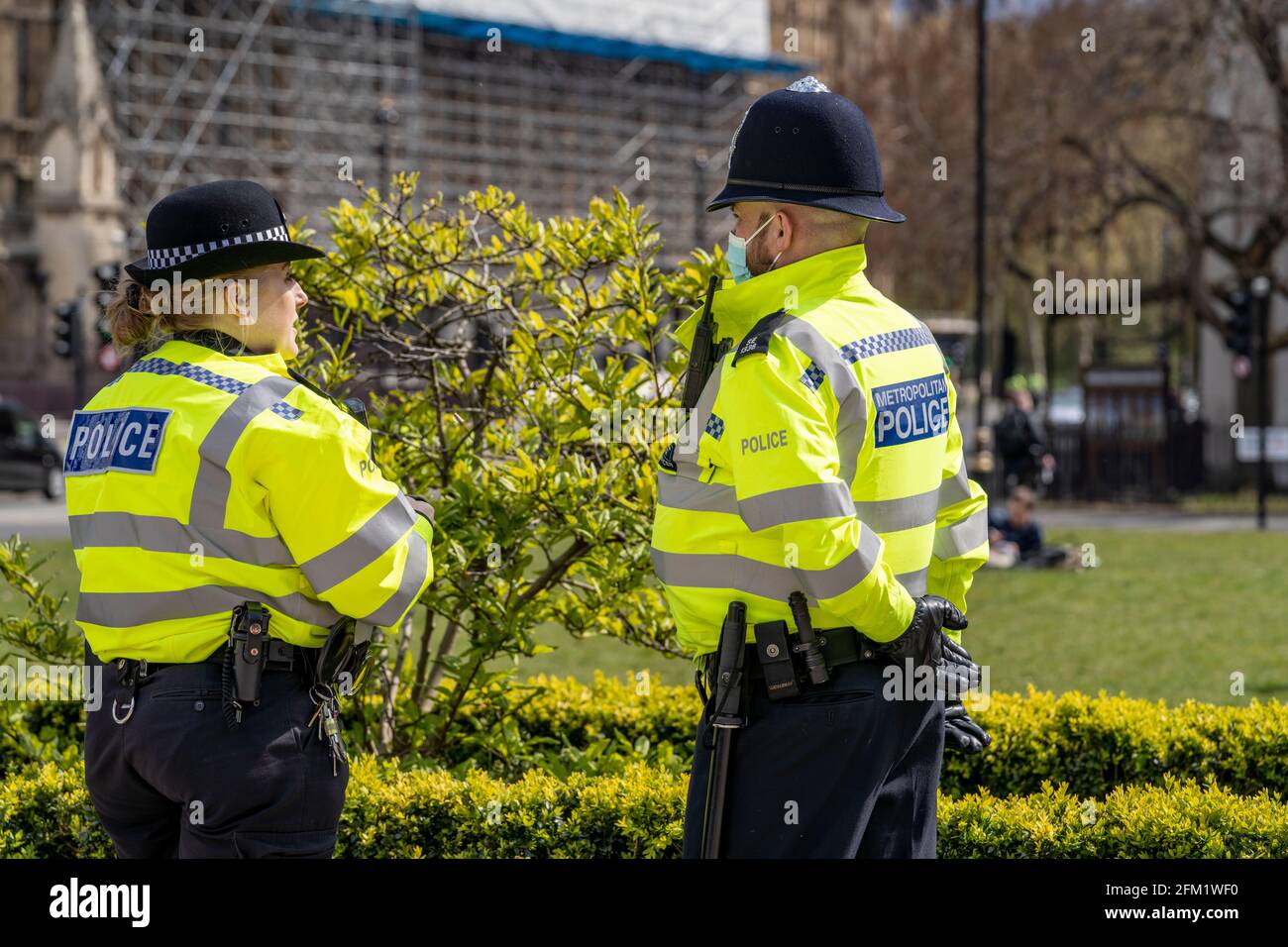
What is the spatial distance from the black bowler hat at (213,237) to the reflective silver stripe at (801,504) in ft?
3.46

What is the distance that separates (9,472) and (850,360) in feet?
82.5

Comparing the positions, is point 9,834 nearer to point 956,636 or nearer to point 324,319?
point 324,319

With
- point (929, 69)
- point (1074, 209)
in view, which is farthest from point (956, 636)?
point (929, 69)

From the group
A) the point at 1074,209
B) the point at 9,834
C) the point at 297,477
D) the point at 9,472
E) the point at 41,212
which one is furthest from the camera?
the point at 41,212

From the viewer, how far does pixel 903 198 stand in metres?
31.3

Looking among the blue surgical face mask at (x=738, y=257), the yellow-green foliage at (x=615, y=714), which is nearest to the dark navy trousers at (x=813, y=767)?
the blue surgical face mask at (x=738, y=257)

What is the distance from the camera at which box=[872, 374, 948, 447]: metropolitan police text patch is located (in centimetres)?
303

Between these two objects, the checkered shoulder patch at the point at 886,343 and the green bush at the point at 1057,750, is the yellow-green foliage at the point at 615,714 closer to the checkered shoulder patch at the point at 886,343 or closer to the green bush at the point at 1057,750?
the green bush at the point at 1057,750

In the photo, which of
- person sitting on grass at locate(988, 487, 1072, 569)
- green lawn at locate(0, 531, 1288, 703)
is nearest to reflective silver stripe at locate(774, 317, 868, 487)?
green lawn at locate(0, 531, 1288, 703)

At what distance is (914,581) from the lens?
123 inches

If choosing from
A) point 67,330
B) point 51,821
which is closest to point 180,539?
point 51,821

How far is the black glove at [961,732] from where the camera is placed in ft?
11.1

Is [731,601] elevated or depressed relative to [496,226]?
depressed

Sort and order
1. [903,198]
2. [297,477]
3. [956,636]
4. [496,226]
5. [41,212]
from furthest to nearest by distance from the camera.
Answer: [41,212], [903,198], [496,226], [956,636], [297,477]
